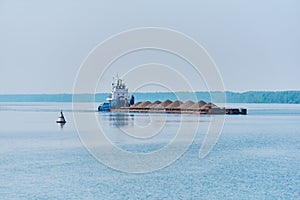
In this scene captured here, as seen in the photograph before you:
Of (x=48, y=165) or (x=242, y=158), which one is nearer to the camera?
Answer: (x=48, y=165)

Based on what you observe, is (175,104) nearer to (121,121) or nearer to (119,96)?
(119,96)

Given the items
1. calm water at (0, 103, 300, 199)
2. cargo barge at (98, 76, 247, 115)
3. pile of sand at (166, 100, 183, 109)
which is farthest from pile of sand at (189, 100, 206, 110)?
calm water at (0, 103, 300, 199)

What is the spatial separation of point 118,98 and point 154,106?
672 centimetres

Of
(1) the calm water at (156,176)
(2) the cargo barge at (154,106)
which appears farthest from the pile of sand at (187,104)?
(1) the calm water at (156,176)

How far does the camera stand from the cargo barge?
6100 cm

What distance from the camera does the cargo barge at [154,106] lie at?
200 feet

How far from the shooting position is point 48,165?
16.0 meters

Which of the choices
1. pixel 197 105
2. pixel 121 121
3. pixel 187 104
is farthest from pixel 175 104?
pixel 121 121

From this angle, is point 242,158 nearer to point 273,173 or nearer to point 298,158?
point 298,158

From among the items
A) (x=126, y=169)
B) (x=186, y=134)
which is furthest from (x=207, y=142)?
(x=126, y=169)

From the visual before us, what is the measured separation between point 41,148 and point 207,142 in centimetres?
764

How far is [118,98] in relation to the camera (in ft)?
205

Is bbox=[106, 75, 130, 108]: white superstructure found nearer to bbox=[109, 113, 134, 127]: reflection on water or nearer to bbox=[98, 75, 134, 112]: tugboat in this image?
bbox=[98, 75, 134, 112]: tugboat

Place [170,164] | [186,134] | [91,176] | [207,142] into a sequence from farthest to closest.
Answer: [186,134] → [207,142] → [170,164] → [91,176]
